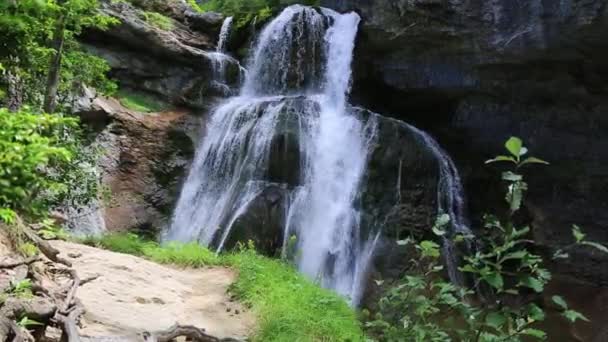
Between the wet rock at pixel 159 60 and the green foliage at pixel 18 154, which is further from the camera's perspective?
the wet rock at pixel 159 60

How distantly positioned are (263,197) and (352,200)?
6.29 feet

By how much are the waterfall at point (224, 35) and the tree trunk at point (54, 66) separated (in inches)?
347

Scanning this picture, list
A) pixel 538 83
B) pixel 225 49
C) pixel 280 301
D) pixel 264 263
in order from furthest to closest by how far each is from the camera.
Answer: pixel 225 49 < pixel 538 83 < pixel 264 263 < pixel 280 301

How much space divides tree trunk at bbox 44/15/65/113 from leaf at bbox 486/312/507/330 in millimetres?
6195

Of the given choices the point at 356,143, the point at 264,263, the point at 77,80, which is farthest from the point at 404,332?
the point at 356,143

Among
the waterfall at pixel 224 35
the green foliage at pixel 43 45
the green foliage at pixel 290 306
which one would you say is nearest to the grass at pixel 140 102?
the waterfall at pixel 224 35

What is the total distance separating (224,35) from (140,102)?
11.5 ft

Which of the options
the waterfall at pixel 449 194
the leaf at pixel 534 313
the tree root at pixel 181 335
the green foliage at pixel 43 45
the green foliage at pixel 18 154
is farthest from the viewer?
the waterfall at pixel 449 194

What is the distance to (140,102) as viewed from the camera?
551 inches

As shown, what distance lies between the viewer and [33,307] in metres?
3.86

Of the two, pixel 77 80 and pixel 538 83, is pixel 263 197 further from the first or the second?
pixel 538 83

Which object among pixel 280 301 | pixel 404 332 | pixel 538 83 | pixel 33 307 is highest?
pixel 538 83

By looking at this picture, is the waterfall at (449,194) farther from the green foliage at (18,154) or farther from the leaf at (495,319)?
the green foliage at (18,154)

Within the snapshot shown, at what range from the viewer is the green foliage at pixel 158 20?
14477 mm
